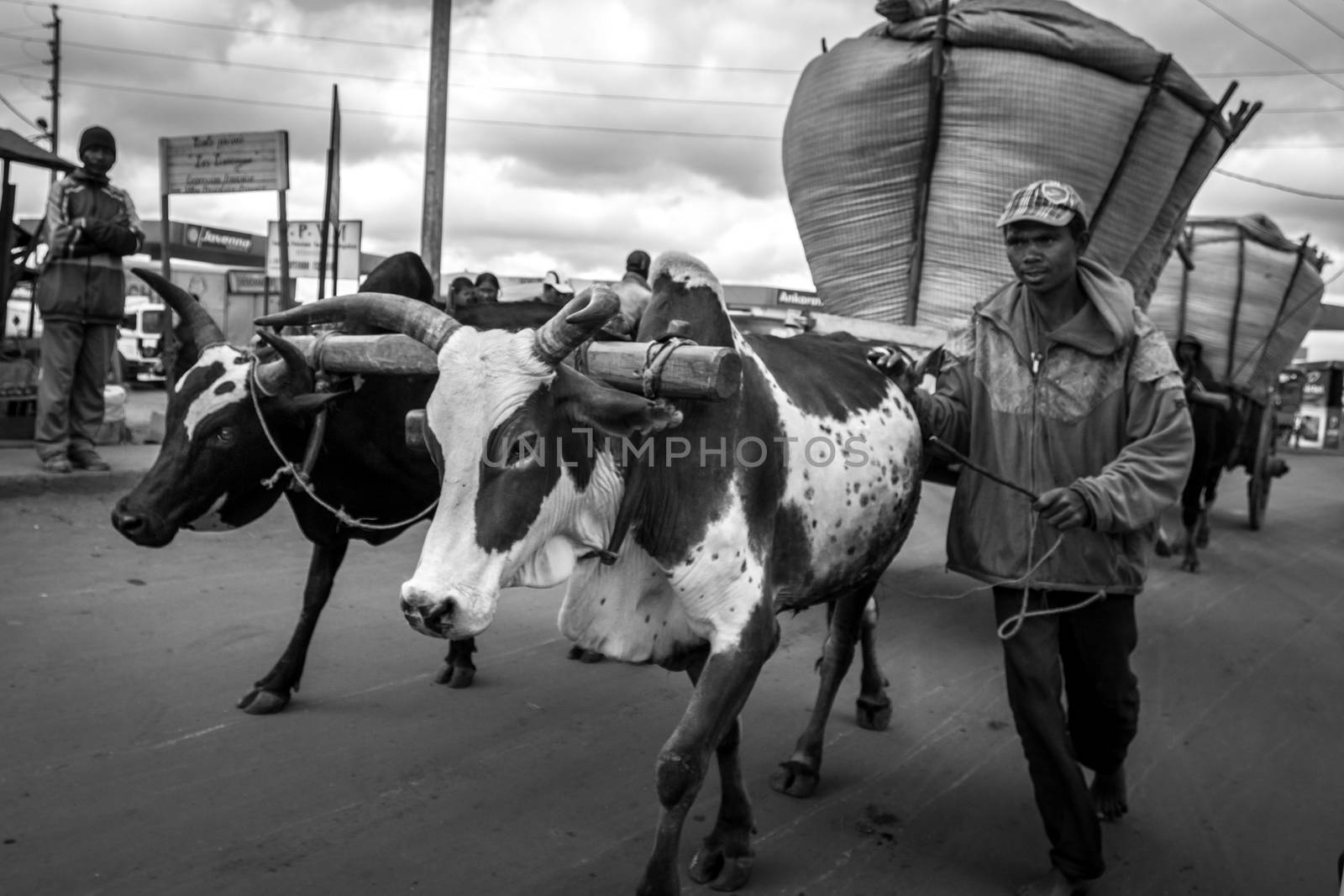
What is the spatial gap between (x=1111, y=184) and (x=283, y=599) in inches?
185

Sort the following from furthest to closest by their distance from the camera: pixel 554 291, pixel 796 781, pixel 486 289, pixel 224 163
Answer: pixel 224 163 < pixel 486 289 < pixel 554 291 < pixel 796 781

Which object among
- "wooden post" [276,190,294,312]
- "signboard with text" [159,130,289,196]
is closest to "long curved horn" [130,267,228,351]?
"wooden post" [276,190,294,312]

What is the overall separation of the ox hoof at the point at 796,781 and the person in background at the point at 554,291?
2.18 m

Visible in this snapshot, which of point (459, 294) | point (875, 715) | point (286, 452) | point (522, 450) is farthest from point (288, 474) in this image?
point (875, 715)

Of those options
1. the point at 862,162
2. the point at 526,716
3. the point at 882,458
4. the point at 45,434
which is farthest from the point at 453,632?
the point at 45,434

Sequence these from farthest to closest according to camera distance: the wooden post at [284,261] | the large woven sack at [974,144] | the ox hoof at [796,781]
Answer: the wooden post at [284,261], the large woven sack at [974,144], the ox hoof at [796,781]

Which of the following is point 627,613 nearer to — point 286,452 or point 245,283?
point 286,452

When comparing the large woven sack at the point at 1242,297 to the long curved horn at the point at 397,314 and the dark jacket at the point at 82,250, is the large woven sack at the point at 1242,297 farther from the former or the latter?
the long curved horn at the point at 397,314

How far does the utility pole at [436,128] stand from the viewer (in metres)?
9.52

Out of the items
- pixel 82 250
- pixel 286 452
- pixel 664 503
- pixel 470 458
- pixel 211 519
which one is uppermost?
pixel 82 250

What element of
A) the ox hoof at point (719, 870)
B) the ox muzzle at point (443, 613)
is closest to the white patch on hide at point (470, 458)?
the ox muzzle at point (443, 613)

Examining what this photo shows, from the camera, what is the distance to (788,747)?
407 centimetres

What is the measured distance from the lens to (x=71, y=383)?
7027 millimetres

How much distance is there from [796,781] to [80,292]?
574cm
